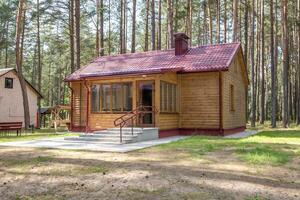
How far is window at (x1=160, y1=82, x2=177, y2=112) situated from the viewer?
15602 mm

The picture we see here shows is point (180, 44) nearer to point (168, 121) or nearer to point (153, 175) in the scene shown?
point (168, 121)

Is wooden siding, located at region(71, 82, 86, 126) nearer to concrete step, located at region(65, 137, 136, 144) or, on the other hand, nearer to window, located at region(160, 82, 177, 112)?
concrete step, located at region(65, 137, 136, 144)

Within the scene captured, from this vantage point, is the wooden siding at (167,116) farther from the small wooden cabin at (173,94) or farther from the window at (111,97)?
the window at (111,97)

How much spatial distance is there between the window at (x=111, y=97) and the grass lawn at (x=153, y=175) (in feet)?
21.8

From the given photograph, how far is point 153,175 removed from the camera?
6.70 m

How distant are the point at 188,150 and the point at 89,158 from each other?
10.0 feet

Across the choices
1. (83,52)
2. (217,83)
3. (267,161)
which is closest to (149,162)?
(267,161)

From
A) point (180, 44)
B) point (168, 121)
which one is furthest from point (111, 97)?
point (180, 44)

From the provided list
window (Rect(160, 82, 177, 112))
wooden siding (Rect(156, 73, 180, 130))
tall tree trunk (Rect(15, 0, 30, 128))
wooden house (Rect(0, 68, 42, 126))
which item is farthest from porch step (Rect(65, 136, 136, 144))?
wooden house (Rect(0, 68, 42, 126))

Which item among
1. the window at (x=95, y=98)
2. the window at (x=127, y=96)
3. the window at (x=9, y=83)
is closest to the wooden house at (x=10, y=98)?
the window at (x=9, y=83)

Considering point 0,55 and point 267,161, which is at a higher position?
point 0,55

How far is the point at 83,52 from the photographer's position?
45.7 m

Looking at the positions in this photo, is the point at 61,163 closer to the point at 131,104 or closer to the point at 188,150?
the point at 188,150

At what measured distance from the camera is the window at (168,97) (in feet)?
51.2
